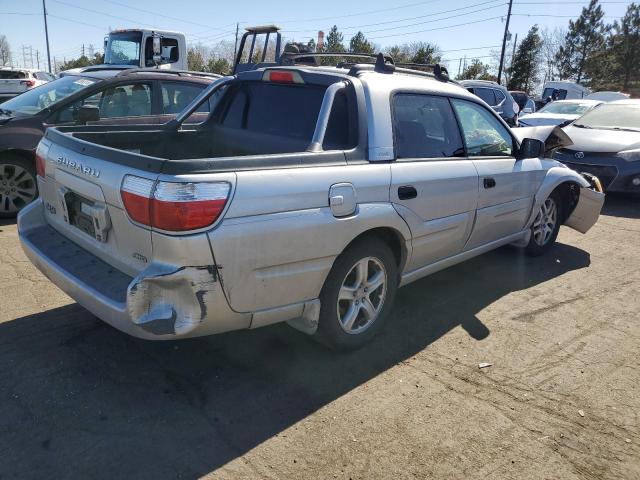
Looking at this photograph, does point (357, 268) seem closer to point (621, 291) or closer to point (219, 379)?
point (219, 379)

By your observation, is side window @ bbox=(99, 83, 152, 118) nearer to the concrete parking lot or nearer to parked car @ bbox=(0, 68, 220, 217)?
parked car @ bbox=(0, 68, 220, 217)

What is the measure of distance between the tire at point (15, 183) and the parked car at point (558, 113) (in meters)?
11.7

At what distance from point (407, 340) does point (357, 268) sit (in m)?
0.78


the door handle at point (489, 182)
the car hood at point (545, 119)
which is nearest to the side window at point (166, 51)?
the car hood at point (545, 119)

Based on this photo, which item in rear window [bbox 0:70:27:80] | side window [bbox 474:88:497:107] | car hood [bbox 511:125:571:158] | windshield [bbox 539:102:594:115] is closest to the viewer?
car hood [bbox 511:125:571:158]

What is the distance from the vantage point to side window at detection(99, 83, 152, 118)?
21.5ft

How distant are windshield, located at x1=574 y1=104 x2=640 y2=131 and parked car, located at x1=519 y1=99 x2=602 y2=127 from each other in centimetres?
273

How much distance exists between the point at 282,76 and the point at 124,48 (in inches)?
440

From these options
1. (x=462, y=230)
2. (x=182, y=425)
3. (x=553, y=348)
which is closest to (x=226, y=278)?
(x=182, y=425)

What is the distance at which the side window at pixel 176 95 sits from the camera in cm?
690

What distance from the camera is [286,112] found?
3.73 metres

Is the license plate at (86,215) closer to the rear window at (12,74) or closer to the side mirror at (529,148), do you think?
the side mirror at (529,148)

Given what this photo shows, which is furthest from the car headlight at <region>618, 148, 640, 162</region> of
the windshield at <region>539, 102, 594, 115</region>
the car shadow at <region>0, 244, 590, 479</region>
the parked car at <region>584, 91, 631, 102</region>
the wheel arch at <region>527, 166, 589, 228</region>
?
the parked car at <region>584, 91, 631, 102</region>

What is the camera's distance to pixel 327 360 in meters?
3.41
